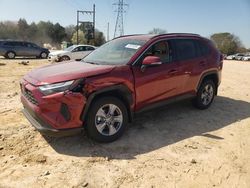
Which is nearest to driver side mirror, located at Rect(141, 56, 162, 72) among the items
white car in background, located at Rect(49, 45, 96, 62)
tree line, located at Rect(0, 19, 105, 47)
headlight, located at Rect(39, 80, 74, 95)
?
headlight, located at Rect(39, 80, 74, 95)

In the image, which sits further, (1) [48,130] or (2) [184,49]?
(2) [184,49]

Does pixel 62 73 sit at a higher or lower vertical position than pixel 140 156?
higher

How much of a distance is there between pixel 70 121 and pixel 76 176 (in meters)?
0.82

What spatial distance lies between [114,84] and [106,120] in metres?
0.59

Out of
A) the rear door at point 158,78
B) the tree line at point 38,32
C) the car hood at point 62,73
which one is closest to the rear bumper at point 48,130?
the car hood at point 62,73

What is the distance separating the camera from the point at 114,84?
168 inches

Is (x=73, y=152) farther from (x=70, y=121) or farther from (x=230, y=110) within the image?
(x=230, y=110)

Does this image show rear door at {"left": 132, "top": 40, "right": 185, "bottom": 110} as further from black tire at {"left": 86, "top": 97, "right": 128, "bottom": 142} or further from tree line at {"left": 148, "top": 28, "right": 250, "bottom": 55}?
tree line at {"left": 148, "top": 28, "right": 250, "bottom": 55}

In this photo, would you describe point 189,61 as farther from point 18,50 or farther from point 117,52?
point 18,50

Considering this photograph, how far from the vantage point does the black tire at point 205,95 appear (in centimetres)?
623

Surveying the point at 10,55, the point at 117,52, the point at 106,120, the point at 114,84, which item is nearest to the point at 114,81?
the point at 114,84

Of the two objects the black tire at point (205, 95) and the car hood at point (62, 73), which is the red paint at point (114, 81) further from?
the black tire at point (205, 95)

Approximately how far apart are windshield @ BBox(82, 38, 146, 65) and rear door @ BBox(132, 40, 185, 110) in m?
0.24

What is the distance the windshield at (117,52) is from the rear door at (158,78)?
24 cm
